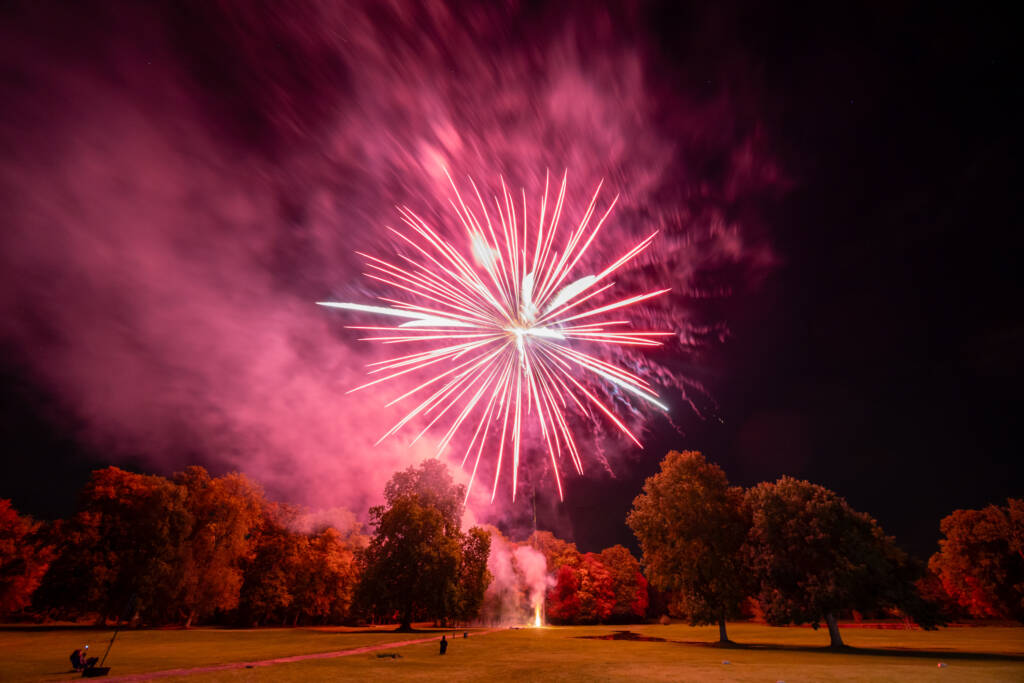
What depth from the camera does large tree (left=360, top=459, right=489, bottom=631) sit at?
4788 cm

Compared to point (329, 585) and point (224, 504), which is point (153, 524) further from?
point (329, 585)

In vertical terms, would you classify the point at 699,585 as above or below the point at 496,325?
below

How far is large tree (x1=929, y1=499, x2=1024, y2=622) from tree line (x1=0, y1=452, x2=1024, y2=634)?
0.56 feet

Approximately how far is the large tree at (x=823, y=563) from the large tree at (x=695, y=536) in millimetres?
3024

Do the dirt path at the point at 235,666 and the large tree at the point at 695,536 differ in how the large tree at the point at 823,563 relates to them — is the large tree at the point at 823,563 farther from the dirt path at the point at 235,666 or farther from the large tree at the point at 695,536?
the dirt path at the point at 235,666

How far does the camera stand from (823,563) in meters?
30.1

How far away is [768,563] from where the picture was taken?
3098cm

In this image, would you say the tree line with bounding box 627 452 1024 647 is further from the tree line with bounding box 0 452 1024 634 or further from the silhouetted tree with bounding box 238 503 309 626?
the silhouetted tree with bounding box 238 503 309 626


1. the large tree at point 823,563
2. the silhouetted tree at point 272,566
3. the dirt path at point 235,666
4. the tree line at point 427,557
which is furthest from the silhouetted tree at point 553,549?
the dirt path at point 235,666

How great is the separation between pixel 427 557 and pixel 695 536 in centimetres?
2888

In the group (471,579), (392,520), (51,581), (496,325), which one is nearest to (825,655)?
(496,325)

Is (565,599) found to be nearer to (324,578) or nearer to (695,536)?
(324,578)

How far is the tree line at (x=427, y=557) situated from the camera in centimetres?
3042

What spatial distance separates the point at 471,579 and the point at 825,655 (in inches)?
1454
